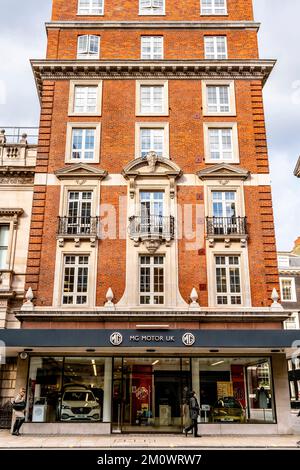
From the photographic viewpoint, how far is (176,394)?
20125 millimetres

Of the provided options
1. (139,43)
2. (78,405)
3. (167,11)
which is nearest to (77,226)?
(78,405)

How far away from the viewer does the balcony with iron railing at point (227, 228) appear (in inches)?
873

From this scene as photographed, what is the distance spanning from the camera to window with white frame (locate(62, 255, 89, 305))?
21.5 meters

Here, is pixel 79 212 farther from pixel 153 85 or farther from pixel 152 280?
pixel 153 85

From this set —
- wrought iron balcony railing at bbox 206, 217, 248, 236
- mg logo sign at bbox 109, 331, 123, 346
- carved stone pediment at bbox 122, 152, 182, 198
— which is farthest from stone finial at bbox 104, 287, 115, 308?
wrought iron balcony railing at bbox 206, 217, 248, 236

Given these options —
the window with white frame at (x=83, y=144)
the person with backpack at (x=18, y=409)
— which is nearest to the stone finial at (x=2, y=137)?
the window with white frame at (x=83, y=144)

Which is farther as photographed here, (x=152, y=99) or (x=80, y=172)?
(x=152, y=99)

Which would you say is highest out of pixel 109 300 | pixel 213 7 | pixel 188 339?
pixel 213 7

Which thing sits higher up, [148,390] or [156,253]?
[156,253]

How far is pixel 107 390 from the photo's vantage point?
2016cm

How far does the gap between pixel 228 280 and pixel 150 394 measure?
6.52 m

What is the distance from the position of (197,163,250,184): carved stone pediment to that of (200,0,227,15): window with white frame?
1042cm

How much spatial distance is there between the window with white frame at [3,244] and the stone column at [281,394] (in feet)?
48.6
